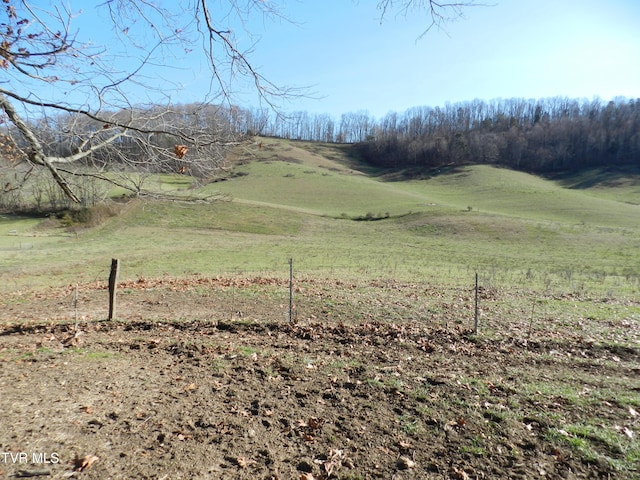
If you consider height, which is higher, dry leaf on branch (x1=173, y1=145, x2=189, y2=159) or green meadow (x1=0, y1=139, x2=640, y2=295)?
dry leaf on branch (x1=173, y1=145, x2=189, y2=159)

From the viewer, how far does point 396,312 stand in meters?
10.1

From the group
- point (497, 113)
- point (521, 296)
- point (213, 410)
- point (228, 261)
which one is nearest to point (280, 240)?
point (228, 261)

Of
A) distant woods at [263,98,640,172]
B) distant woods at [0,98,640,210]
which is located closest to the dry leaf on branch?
distant woods at [0,98,640,210]

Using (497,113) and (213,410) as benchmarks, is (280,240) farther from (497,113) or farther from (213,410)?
(497,113)

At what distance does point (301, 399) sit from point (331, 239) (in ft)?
102

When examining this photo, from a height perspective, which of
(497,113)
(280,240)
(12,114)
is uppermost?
(497,113)

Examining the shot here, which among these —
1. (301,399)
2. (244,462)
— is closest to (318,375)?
(301,399)

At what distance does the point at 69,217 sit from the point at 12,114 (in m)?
46.8

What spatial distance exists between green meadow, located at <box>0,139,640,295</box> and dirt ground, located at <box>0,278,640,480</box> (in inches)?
104

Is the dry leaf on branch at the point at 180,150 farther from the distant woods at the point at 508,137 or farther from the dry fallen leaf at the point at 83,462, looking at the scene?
the distant woods at the point at 508,137

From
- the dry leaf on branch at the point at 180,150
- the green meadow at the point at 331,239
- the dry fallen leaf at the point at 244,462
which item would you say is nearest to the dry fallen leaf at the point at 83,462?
the dry fallen leaf at the point at 244,462

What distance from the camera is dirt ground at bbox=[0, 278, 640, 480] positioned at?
3922mm

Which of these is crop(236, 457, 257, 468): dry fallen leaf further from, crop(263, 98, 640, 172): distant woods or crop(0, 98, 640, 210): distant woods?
crop(263, 98, 640, 172): distant woods

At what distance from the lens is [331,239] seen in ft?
119
